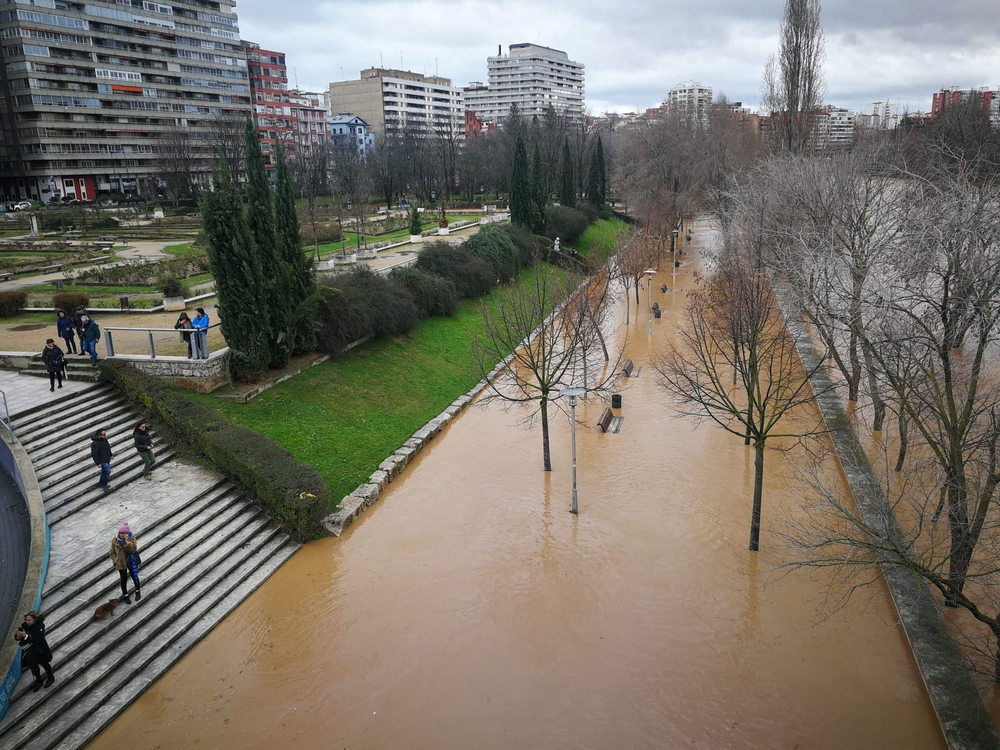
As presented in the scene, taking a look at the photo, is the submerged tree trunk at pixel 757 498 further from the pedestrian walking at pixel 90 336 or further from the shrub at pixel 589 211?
the shrub at pixel 589 211

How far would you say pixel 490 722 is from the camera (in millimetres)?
9336

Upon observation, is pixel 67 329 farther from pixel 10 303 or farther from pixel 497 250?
pixel 497 250

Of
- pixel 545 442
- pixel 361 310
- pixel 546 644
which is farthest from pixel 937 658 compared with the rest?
pixel 361 310

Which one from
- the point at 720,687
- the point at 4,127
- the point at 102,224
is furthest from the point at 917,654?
the point at 4,127

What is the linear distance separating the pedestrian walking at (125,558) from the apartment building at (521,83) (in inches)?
6289

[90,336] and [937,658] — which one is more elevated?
[90,336]

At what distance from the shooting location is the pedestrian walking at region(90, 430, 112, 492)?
13.3 metres

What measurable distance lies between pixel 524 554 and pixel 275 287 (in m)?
10.5

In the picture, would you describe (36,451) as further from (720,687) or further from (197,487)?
(720,687)

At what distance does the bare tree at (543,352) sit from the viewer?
17.2 m

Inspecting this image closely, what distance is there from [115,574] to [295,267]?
36.3 feet

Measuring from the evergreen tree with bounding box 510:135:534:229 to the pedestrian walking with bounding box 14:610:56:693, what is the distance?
37.8m

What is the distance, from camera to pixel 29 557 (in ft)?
37.2

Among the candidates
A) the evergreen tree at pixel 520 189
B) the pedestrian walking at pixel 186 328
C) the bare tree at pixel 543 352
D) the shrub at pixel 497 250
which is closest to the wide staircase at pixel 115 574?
the pedestrian walking at pixel 186 328
